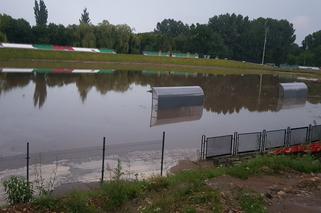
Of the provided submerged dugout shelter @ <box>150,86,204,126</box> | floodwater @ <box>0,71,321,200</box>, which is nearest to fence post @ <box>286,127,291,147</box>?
floodwater @ <box>0,71,321,200</box>

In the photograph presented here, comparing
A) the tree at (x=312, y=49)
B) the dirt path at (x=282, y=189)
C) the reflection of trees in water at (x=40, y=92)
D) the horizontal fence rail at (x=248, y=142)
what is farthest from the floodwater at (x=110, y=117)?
the tree at (x=312, y=49)

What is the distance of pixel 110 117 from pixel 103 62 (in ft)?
166

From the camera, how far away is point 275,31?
5177 inches

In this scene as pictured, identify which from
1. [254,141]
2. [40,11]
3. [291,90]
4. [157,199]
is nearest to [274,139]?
[254,141]

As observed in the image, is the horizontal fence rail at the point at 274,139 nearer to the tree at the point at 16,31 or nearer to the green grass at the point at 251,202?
the green grass at the point at 251,202

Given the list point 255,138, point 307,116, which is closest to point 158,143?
point 255,138

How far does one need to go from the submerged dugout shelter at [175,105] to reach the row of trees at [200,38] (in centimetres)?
5181

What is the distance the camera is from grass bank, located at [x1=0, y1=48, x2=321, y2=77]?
198 feet

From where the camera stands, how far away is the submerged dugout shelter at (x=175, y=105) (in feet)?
81.0

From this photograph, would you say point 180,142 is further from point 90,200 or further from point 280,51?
point 280,51

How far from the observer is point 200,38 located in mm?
116562

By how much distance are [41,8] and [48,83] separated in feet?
412

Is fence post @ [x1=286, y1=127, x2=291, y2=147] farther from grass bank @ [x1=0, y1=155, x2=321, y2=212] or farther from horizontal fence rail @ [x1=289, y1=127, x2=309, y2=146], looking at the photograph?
grass bank @ [x1=0, y1=155, x2=321, y2=212]

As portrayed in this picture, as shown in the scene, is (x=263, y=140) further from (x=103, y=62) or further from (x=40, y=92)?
(x=103, y=62)
